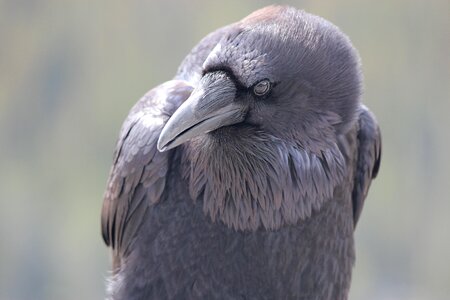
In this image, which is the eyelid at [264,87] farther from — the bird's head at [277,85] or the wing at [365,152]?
the wing at [365,152]

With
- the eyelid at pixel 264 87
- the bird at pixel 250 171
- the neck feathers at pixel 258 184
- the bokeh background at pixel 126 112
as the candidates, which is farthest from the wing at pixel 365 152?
the bokeh background at pixel 126 112

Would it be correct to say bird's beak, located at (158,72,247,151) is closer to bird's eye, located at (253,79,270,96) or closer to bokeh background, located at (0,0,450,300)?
bird's eye, located at (253,79,270,96)

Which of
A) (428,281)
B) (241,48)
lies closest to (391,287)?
(428,281)

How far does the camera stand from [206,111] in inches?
80.0

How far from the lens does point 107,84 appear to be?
13.0ft

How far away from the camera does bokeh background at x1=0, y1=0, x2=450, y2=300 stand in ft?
12.8

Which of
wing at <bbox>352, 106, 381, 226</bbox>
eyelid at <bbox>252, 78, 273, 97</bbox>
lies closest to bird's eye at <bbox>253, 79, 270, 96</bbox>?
eyelid at <bbox>252, 78, 273, 97</bbox>

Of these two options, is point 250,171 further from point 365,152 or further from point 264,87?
point 365,152

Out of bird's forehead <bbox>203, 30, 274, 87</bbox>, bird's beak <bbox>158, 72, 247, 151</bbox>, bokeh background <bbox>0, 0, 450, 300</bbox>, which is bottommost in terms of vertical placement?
bokeh background <bbox>0, 0, 450, 300</bbox>

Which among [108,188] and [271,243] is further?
[108,188]

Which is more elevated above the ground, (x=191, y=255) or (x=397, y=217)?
(x=191, y=255)

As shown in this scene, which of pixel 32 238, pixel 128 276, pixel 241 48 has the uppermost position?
pixel 241 48

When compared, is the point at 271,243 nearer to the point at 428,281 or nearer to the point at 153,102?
the point at 153,102

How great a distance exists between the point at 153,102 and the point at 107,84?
5.09 feet
